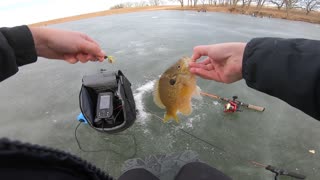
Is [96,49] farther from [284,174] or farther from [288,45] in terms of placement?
[284,174]

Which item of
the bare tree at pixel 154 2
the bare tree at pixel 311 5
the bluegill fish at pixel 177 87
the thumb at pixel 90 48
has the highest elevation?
the thumb at pixel 90 48

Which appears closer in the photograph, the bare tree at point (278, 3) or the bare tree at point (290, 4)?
the bare tree at point (290, 4)

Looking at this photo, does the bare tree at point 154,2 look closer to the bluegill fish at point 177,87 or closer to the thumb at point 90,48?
the thumb at point 90,48

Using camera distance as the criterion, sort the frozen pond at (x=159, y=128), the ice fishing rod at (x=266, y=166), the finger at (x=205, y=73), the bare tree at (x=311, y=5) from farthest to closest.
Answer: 1. the bare tree at (x=311, y=5)
2. the frozen pond at (x=159, y=128)
3. the ice fishing rod at (x=266, y=166)
4. the finger at (x=205, y=73)

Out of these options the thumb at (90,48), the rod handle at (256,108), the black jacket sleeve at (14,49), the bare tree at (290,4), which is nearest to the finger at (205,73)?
the thumb at (90,48)

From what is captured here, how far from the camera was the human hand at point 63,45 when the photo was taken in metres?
1.92

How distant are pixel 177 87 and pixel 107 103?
1.48 metres

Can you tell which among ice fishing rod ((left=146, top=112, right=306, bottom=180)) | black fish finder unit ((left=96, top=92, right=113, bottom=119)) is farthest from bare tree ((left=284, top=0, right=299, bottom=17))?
black fish finder unit ((left=96, top=92, right=113, bottom=119))

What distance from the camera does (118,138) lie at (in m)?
3.55

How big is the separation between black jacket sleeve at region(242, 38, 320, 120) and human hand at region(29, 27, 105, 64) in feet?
4.26

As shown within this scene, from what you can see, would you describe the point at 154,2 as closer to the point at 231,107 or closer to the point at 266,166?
the point at 231,107

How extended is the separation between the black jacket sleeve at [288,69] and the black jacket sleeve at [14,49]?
1.42 meters

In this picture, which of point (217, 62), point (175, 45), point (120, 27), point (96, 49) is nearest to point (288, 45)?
point (217, 62)

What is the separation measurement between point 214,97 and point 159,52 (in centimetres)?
269
